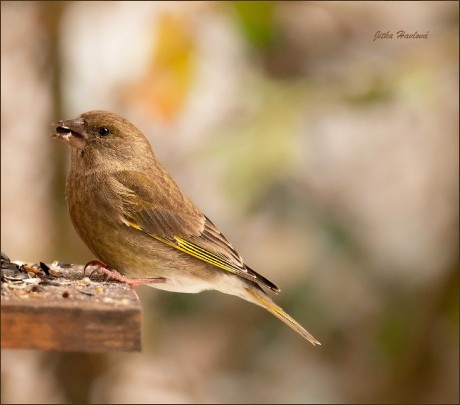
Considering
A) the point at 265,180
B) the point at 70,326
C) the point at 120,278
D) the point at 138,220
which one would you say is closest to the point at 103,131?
the point at 138,220

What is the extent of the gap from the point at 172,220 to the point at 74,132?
686 mm

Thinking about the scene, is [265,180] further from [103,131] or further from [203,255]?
[103,131]

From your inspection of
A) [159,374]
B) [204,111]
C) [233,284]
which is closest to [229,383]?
[159,374]

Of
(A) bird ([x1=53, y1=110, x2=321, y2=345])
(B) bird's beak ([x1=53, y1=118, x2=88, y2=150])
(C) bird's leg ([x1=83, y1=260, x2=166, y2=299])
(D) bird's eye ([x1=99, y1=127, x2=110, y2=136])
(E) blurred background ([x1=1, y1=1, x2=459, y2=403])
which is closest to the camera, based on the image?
(C) bird's leg ([x1=83, y1=260, x2=166, y2=299])

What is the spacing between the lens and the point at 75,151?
5277mm

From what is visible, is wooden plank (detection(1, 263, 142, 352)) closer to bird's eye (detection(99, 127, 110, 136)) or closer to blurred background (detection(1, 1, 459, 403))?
bird's eye (detection(99, 127, 110, 136))

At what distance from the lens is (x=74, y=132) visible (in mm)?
5180

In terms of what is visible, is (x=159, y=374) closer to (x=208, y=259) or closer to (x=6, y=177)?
(x=6, y=177)

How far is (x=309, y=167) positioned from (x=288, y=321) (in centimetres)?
272

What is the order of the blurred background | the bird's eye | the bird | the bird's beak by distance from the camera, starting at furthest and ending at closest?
the blurred background, the bird's eye, the bird's beak, the bird

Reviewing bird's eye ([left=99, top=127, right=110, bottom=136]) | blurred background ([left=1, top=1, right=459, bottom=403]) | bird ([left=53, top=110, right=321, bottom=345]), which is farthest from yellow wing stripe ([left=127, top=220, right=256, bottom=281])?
blurred background ([left=1, top=1, right=459, bottom=403])

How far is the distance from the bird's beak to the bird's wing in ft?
0.84

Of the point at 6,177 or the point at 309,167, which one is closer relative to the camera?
the point at 309,167

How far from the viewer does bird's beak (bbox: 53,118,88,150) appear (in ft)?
16.8
